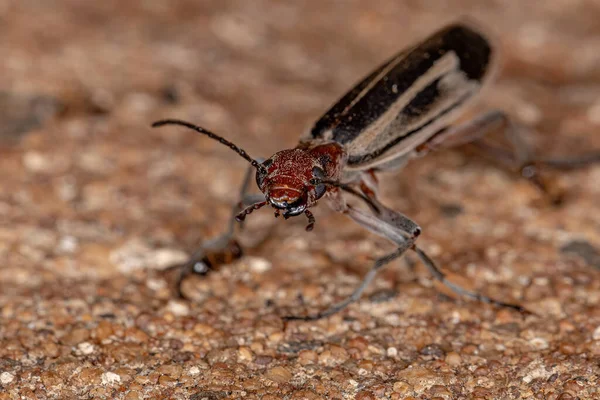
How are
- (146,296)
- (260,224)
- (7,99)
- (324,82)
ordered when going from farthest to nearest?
(324,82) < (7,99) < (260,224) < (146,296)

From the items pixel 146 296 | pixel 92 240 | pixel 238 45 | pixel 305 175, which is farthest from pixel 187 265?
pixel 238 45

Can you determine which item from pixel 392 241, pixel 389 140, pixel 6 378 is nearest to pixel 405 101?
pixel 389 140

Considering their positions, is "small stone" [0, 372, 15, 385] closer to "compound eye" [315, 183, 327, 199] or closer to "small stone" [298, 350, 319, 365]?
"small stone" [298, 350, 319, 365]

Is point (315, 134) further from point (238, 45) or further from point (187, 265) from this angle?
point (238, 45)

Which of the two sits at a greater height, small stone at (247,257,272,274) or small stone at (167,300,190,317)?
small stone at (247,257,272,274)

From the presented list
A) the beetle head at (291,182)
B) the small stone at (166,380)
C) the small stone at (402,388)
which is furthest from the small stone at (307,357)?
the beetle head at (291,182)

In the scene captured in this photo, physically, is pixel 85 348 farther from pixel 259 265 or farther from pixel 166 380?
pixel 259 265

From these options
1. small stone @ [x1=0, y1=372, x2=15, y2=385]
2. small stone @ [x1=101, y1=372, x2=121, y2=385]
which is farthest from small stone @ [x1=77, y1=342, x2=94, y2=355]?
small stone @ [x1=0, y1=372, x2=15, y2=385]
